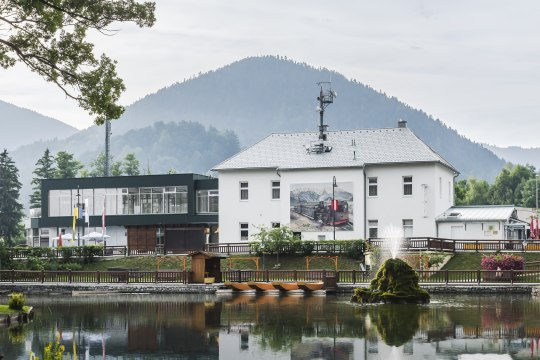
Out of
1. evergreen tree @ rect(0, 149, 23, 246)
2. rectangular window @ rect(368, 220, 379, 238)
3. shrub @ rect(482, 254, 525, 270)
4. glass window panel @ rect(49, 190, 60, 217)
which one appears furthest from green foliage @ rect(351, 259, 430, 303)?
evergreen tree @ rect(0, 149, 23, 246)

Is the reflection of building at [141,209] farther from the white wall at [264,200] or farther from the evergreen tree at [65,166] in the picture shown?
the evergreen tree at [65,166]

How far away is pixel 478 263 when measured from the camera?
53375 millimetres

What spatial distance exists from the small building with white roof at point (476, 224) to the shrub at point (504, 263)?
11.6 meters

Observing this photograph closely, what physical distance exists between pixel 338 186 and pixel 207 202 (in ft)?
55.1

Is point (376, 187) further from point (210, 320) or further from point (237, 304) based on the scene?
point (210, 320)

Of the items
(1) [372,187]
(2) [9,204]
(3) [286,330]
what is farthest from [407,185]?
(2) [9,204]

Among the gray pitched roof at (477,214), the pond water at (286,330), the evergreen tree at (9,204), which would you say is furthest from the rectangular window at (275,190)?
the evergreen tree at (9,204)

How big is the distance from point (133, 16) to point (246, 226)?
139 ft

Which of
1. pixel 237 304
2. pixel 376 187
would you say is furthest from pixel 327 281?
pixel 376 187

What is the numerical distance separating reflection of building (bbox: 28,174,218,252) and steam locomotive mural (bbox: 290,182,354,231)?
1248cm

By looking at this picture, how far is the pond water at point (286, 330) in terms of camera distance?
75.9 ft

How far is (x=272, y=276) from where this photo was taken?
171ft

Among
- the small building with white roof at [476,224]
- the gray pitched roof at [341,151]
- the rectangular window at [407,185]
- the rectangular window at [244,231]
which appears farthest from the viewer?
the rectangular window at [244,231]

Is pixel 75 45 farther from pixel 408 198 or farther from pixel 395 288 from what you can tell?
pixel 408 198
